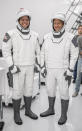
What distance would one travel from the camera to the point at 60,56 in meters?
2.60

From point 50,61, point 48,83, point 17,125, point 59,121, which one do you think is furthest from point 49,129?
point 50,61

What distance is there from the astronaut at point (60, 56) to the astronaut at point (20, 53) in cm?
19

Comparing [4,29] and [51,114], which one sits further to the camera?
[4,29]

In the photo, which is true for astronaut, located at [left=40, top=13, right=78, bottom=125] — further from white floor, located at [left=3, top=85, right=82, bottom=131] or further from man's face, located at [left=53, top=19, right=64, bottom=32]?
white floor, located at [left=3, top=85, right=82, bottom=131]

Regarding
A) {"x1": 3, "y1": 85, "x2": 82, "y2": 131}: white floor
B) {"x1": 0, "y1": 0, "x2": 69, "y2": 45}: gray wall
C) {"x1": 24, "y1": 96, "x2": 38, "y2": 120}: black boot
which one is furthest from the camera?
{"x1": 0, "y1": 0, "x2": 69, "y2": 45}: gray wall

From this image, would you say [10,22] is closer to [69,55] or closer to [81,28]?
[81,28]

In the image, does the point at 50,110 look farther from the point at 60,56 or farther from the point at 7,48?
the point at 7,48

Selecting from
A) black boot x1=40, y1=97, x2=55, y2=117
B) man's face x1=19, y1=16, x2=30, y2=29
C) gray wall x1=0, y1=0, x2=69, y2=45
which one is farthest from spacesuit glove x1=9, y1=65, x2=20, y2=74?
gray wall x1=0, y1=0, x2=69, y2=45

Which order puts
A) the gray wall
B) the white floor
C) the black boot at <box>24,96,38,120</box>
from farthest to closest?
the gray wall, the black boot at <box>24,96,38,120</box>, the white floor

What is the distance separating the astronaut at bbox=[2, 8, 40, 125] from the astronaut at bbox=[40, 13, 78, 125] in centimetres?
19

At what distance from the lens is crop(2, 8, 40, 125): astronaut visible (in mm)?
2521

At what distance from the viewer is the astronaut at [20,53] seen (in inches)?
99.3

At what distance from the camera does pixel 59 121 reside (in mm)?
2639

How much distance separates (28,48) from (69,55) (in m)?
0.52
